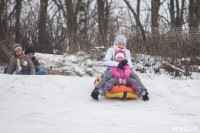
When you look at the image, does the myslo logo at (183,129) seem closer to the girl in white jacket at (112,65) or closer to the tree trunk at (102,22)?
the girl in white jacket at (112,65)

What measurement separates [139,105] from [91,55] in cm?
465

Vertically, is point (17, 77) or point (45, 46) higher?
point (45, 46)

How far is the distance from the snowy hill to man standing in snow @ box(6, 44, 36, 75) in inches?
28.2

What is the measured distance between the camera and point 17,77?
4.01m

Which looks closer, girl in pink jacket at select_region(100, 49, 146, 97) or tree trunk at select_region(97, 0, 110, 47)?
girl in pink jacket at select_region(100, 49, 146, 97)

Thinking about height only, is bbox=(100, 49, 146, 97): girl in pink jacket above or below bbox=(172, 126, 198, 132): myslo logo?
above

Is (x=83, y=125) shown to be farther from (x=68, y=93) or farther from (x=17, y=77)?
(x=17, y=77)

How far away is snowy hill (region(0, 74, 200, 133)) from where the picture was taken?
2303 millimetres

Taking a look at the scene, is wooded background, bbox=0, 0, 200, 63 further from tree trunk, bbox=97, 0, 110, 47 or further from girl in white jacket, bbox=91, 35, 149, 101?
girl in white jacket, bbox=91, 35, 149, 101

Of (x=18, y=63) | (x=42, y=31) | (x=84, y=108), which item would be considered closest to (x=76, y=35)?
(x=42, y=31)

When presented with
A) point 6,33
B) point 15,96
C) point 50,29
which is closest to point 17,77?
point 15,96

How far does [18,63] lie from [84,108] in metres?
2.32

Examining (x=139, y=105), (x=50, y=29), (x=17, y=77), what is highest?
(x=50, y=29)

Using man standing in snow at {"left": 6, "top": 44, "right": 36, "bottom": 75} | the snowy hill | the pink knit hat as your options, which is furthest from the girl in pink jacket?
man standing in snow at {"left": 6, "top": 44, "right": 36, "bottom": 75}
